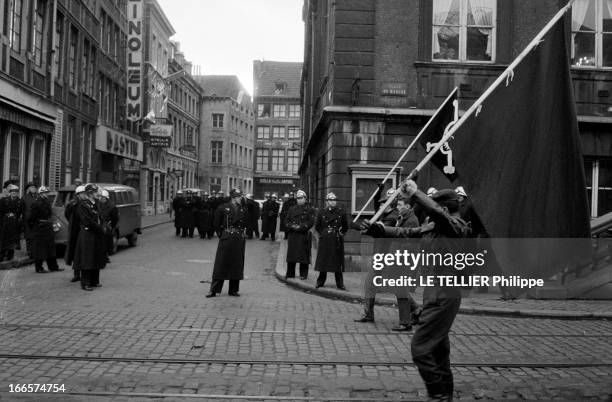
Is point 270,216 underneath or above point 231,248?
above

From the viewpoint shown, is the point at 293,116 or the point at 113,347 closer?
the point at 113,347

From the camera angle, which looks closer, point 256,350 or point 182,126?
point 256,350

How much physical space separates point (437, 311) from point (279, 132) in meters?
83.4

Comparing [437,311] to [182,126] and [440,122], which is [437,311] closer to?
[440,122]

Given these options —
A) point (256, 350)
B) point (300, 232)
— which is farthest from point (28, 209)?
point (256, 350)

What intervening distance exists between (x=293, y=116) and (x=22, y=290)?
2993 inches

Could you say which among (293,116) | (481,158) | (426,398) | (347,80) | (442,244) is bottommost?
(426,398)

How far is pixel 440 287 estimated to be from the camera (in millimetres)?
5125

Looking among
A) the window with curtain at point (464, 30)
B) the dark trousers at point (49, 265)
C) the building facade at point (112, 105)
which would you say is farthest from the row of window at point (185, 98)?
the dark trousers at point (49, 265)

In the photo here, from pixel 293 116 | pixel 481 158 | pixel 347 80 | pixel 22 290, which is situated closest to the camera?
pixel 481 158

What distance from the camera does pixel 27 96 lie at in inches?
864

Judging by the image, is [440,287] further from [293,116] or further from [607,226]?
[293,116]

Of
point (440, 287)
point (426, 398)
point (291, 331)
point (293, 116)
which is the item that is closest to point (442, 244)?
point (440, 287)

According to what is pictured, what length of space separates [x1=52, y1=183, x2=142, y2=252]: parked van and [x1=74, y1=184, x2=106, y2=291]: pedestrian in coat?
17.0 feet
